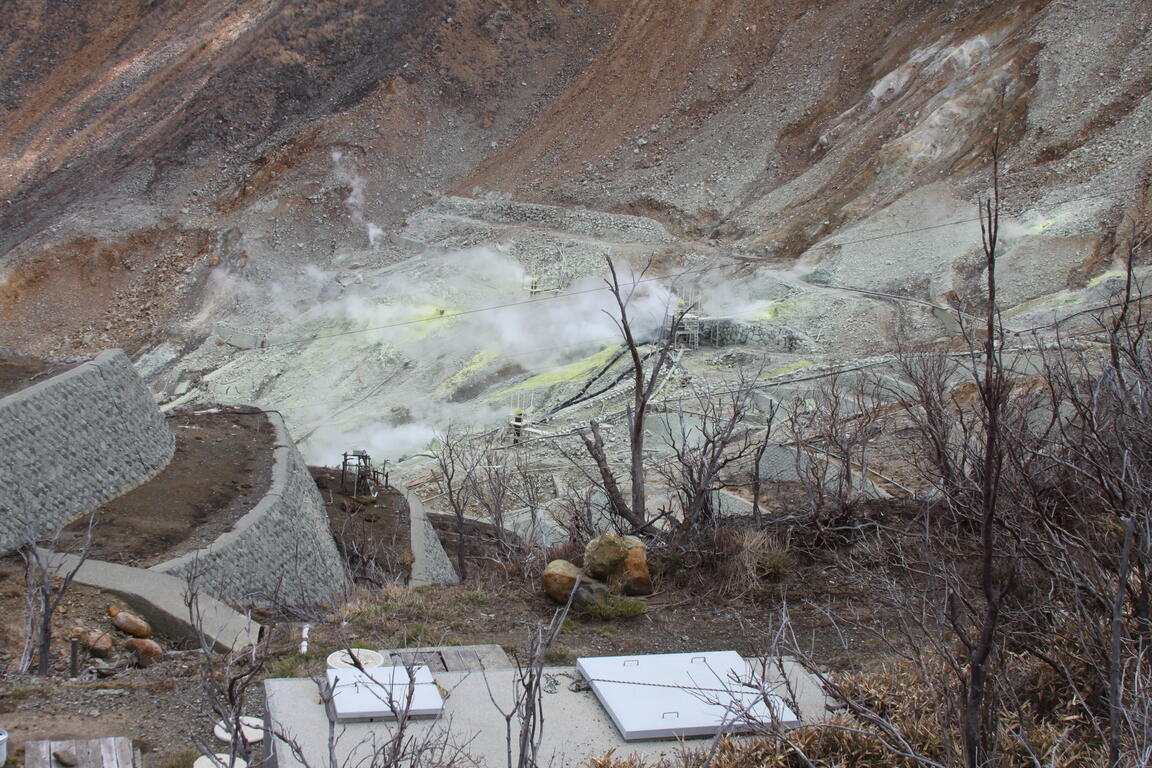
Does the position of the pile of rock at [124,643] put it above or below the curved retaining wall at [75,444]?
below

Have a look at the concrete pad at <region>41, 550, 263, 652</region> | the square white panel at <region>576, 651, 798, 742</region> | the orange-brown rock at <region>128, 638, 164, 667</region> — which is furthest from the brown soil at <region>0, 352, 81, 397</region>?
the square white panel at <region>576, 651, 798, 742</region>

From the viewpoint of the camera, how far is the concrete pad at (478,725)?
612 cm

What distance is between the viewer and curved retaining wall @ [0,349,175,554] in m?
13.2

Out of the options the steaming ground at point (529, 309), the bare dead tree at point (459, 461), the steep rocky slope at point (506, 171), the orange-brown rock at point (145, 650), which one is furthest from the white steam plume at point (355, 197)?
the orange-brown rock at point (145, 650)

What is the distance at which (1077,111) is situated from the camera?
28.5 meters

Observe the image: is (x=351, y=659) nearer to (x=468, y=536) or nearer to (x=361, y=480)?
(x=468, y=536)

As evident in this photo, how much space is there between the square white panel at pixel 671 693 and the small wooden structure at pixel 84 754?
309 centimetres

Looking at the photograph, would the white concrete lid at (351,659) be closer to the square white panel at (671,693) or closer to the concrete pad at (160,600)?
the square white panel at (671,693)

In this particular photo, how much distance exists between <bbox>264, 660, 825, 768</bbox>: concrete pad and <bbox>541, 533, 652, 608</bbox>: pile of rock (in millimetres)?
2777

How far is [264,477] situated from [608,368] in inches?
431

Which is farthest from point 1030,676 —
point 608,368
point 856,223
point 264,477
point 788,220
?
point 788,220

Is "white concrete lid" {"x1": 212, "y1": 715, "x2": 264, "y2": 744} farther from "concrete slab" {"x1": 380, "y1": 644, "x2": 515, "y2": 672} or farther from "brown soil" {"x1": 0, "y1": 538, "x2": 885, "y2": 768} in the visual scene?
"concrete slab" {"x1": 380, "y1": 644, "x2": 515, "y2": 672}

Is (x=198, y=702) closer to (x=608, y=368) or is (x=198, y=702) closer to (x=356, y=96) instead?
(x=608, y=368)

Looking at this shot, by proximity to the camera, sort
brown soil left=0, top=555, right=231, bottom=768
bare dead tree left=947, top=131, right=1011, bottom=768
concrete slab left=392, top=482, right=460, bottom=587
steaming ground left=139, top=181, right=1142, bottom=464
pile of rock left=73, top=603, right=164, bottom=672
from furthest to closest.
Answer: steaming ground left=139, top=181, right=1142, bottom=464
concrete slab left=392, top=482, right=460, bottom=587
pile of rock left=73, top=603, right=164, bottom=672
brown soil left=0, top=555, right=231, bottom=768
bare dead tree left=947, top=131, right=1011, bottom=768
